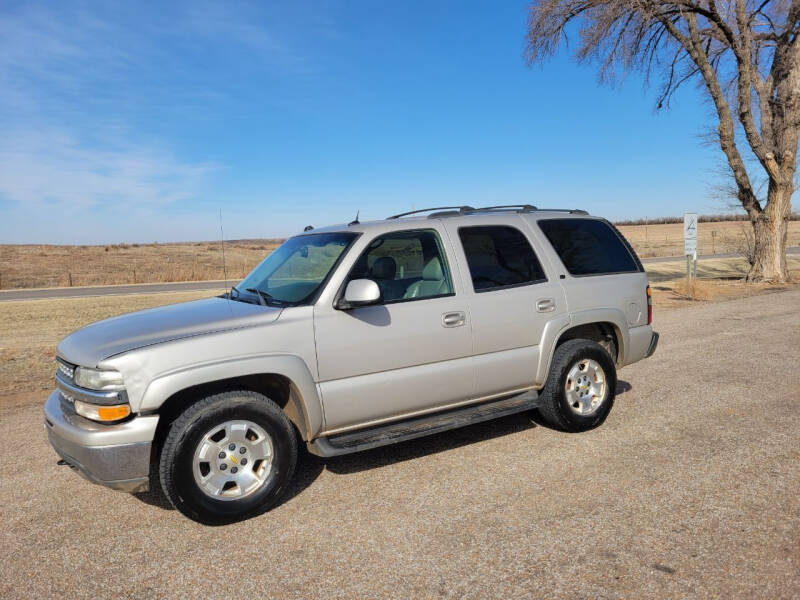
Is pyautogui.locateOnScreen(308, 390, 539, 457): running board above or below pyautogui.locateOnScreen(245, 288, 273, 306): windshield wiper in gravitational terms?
below

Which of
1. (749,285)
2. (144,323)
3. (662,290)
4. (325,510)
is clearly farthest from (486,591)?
(749,285)

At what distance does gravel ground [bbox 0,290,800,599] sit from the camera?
3111mm

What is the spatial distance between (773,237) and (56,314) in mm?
21808

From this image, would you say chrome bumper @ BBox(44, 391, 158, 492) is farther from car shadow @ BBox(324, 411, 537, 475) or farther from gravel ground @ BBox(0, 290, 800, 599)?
car shadow @ BBox(324, 411, 537, 475)

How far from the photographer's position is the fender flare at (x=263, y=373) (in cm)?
360

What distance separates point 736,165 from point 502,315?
17.3 meters

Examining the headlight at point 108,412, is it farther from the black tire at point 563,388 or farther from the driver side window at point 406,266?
the black tire at point 563,388

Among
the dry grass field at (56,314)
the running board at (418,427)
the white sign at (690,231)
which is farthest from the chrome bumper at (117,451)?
the white sign at (690,231)

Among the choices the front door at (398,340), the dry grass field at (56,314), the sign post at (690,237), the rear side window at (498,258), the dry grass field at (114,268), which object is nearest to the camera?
the front door at (398,340)

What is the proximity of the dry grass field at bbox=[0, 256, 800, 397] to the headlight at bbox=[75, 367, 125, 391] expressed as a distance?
16.1 feet

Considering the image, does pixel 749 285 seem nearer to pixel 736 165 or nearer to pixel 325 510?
pixel 736 165

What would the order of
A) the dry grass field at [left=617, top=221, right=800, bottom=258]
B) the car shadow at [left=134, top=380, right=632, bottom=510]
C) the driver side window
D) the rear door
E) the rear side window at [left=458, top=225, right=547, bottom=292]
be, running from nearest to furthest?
the car shadow at [left=134, top=380, right=632, bottom=510], the driver side window, the rear door, the rear side window at [left=458, top=225, right=547, bottom=292], the dry grass field at [left=617, top=221, right=800, bottom=258]

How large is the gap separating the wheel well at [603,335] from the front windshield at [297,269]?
247 cm

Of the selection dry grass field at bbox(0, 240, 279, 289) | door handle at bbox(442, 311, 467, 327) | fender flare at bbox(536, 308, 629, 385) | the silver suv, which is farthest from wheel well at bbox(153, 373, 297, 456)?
dry grass field at bbox(0, 240, 279, 289)
